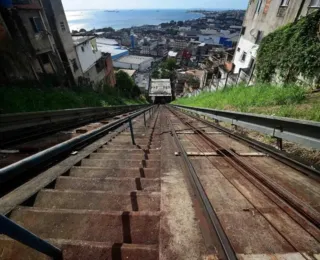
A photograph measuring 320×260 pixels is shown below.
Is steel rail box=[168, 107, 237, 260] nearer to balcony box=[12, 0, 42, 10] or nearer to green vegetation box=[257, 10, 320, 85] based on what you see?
green vegetation box=[257, 10, 320, 85]

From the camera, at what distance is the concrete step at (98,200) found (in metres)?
1.74

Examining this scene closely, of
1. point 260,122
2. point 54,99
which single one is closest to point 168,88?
point 54,99

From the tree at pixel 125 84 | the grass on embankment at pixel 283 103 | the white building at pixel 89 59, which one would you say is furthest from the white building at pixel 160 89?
the grass on embankment at pixel 283 103

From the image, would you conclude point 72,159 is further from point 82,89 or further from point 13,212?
point 82,89

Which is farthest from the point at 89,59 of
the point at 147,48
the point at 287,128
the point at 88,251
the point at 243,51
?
the point at 147,48

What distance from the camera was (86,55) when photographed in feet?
66.1

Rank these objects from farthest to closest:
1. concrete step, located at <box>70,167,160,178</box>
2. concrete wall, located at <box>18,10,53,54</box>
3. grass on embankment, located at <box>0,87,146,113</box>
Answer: concrete wall, located at <box>18,10,53,54</box>, grass on embankment, located at <box>0,87,146,113</box>, concrete step, located at <box>70,167,160,178</box>

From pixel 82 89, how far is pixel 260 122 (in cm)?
1569

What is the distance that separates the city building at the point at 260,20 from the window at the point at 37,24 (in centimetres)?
1495

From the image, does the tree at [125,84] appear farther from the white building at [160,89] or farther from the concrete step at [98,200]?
the concrete step at [98,200]

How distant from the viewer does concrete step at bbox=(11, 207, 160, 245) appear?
4.50 feet

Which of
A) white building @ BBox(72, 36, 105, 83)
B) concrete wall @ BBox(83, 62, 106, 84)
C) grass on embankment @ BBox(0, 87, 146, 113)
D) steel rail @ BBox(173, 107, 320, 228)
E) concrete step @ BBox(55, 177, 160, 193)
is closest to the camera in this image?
steel rail @ BBox(173, 107, 320, 228)

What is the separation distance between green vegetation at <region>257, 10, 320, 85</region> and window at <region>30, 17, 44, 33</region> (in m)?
15.4


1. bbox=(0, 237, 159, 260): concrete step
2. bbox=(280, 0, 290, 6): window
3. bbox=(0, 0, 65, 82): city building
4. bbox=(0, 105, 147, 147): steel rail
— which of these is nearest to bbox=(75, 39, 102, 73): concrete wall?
bbox=(0, 0, 65, 82): city building
